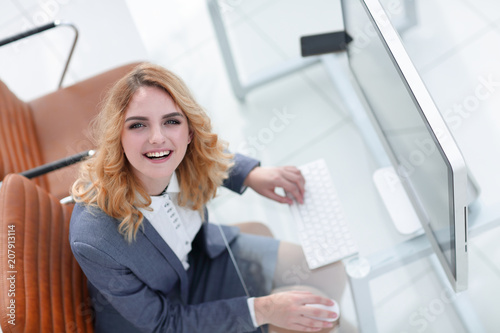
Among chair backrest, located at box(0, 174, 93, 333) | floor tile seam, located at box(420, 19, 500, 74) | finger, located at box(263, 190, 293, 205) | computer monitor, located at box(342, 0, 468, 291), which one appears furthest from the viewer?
floor tile seam, located at box(420, 19, 500, 74)

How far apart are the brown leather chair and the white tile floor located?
0.60 meters

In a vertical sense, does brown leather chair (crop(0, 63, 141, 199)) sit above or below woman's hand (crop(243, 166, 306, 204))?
above

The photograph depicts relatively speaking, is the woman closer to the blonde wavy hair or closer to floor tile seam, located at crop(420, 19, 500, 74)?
the blonde wavy hair

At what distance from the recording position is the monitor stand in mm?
1408

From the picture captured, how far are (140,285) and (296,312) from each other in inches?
16.7

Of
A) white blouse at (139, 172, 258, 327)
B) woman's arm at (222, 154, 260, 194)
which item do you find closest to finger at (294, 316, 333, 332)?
white blouse at (139, 172, 258, 327)

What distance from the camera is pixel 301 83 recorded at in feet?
7.30

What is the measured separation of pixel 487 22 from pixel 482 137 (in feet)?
2.23

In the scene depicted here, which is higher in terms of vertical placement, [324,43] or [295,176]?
[324,43]

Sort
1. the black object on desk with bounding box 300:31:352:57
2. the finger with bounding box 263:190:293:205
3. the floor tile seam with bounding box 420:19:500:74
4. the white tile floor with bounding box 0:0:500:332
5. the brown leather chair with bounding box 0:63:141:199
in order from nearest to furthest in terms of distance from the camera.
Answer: the white tile floor with bounding box 0:0:500:332 → the finger with bounding box 263:190:293:205 → the black object on desk with bounding box 300:31:352:57 → the brown leather chair with bounding box 0:63:141:199 → the floor tile seam with bounding box 420:19:500:74

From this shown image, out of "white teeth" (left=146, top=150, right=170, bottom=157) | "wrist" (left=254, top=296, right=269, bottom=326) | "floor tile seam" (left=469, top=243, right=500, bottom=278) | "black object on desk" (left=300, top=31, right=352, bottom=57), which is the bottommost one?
"floor tile seam" (left=469, top=243, right=500, bottom=278)

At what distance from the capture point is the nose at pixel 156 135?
121cm

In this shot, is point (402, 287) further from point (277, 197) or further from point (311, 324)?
point (277, 197)

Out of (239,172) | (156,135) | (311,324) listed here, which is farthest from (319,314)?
(156,135)
